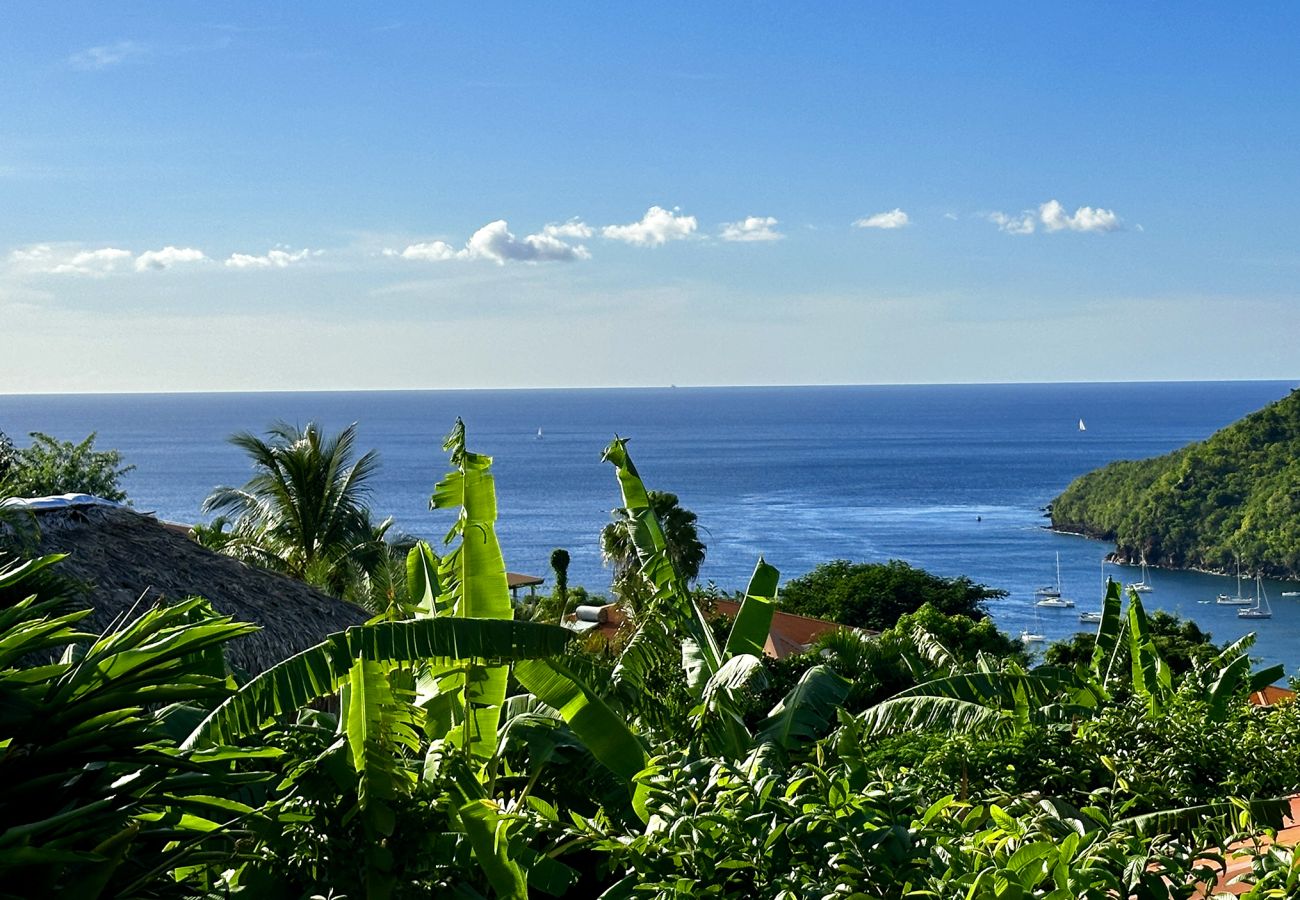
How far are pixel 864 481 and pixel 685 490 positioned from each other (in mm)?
26307

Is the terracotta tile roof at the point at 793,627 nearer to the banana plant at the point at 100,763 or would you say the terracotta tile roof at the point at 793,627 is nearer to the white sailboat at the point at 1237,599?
the banana plant at the point at 100,763

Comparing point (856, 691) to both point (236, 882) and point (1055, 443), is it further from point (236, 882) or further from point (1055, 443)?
point (1055, 443)

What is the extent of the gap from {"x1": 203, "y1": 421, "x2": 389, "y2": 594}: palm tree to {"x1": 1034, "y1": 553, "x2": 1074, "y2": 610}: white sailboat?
5573cm

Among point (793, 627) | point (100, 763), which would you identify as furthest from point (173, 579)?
point (793, 627)

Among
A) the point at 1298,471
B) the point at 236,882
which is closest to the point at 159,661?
the point at 236,882

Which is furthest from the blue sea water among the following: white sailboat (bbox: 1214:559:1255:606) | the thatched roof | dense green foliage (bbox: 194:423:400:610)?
the thatched roof

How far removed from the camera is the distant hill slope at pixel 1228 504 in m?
80.1

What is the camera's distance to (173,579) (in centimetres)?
1138

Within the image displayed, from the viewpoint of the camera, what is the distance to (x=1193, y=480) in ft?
289

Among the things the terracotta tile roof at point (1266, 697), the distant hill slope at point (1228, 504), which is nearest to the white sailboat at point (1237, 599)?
the distant hill slope at point (1228, 504)

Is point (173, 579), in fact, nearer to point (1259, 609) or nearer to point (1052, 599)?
point (1052, 599)

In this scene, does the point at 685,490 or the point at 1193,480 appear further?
the point at 685,490

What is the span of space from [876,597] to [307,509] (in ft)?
93.7

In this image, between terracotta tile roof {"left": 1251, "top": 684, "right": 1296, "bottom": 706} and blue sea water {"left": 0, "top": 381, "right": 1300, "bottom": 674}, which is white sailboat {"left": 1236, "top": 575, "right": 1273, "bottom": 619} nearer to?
Answer: blue sea water {"left": 0, "top": 381, "right": 1300, "bottom": 674}
